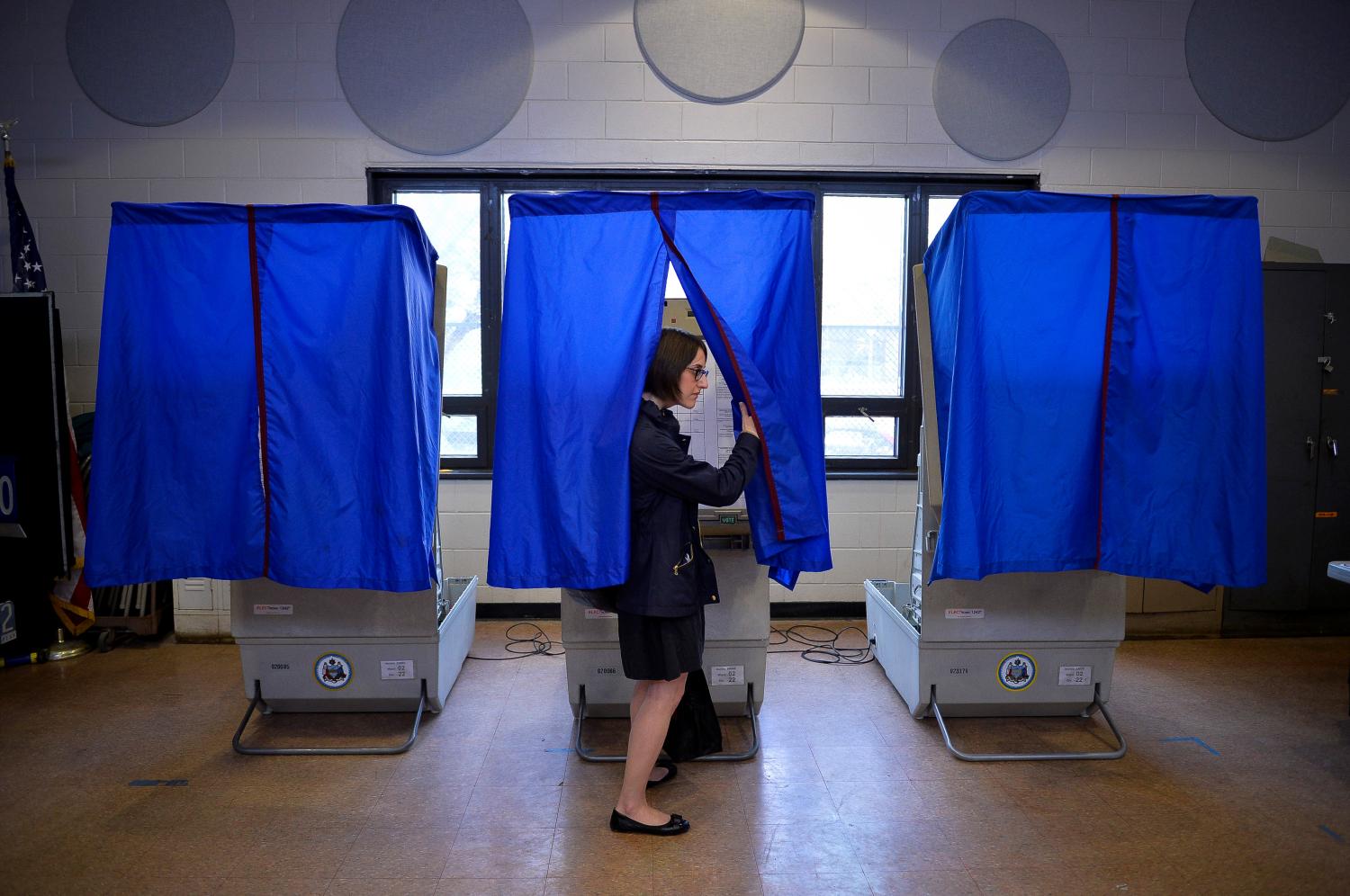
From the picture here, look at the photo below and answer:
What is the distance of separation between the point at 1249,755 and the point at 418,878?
256cm

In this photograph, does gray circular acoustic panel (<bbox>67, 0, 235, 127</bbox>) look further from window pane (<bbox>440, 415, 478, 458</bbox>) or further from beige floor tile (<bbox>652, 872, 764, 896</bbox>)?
beige floor tile (<bbox>652, 872, 764, 896</bbox>)

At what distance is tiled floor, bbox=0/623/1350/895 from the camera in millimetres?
2051

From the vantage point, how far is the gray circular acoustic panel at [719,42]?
3959 mm

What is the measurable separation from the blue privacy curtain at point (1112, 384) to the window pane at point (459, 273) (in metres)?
2.54

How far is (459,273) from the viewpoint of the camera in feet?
13.8

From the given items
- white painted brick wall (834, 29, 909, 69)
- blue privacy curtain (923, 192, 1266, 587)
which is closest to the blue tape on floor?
blue privacy curtain (923, 192, 1266, 587)

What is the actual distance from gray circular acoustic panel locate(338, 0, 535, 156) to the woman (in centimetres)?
240

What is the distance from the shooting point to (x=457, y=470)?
4.23 metres

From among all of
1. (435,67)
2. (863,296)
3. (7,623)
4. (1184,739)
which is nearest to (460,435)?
(435,67)

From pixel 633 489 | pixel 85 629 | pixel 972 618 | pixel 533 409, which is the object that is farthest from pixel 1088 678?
pixel 85 629

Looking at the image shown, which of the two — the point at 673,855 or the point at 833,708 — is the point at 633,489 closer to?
the point at 673,855

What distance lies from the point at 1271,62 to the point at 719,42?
8.94ft

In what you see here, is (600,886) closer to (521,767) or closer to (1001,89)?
(521,767)

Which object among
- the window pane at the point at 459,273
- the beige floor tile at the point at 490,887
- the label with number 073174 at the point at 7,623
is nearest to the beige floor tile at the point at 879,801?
the beige floor tile at the point at 490,887
